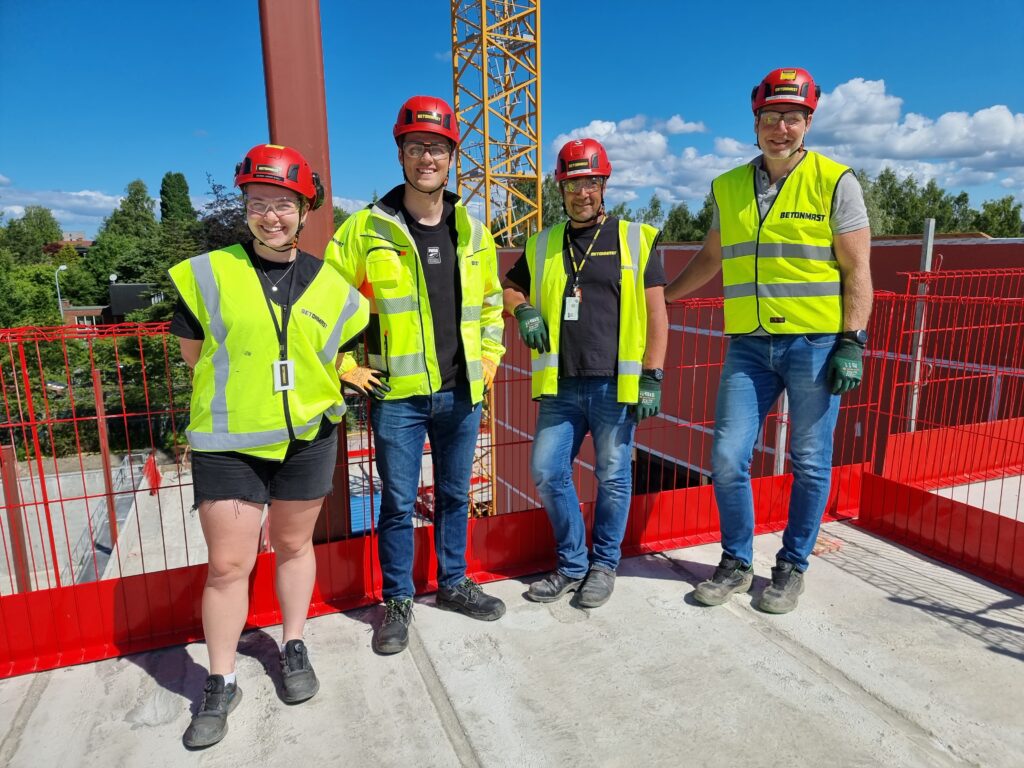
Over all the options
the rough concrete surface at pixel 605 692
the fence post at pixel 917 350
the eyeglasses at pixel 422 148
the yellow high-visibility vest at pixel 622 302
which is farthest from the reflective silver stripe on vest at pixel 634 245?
the fence post at pixel 917 350

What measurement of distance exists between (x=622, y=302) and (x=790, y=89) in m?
1.15

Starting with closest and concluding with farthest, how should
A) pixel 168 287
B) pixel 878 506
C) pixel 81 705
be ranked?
pixel 81 705 → pixel 878 506 → pixel 168 287

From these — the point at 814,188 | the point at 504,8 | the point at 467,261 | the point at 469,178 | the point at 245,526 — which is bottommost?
the point at 245,526

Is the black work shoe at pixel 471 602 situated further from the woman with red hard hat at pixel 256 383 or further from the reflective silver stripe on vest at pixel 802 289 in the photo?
the reflective silver stripe on vest at pixel 802 289

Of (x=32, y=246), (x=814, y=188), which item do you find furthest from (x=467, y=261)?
(x=32, y=246)

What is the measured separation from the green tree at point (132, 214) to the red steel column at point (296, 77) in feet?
252

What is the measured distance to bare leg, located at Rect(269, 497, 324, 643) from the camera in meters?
2.49

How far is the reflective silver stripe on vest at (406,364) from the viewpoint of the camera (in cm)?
275

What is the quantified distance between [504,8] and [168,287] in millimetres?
17810

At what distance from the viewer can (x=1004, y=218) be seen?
40.1 meters

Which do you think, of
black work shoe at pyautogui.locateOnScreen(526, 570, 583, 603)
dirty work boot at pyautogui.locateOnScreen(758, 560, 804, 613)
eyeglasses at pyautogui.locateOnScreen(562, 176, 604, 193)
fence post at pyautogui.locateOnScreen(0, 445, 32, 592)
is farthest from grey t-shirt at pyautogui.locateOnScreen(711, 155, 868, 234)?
fence post at pyautogui.locateOnScreen(0, 445, 32, 592)

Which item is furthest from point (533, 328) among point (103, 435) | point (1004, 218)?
point (1004, 218)

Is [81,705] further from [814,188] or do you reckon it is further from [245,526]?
[814,188]

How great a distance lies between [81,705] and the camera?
254cm
